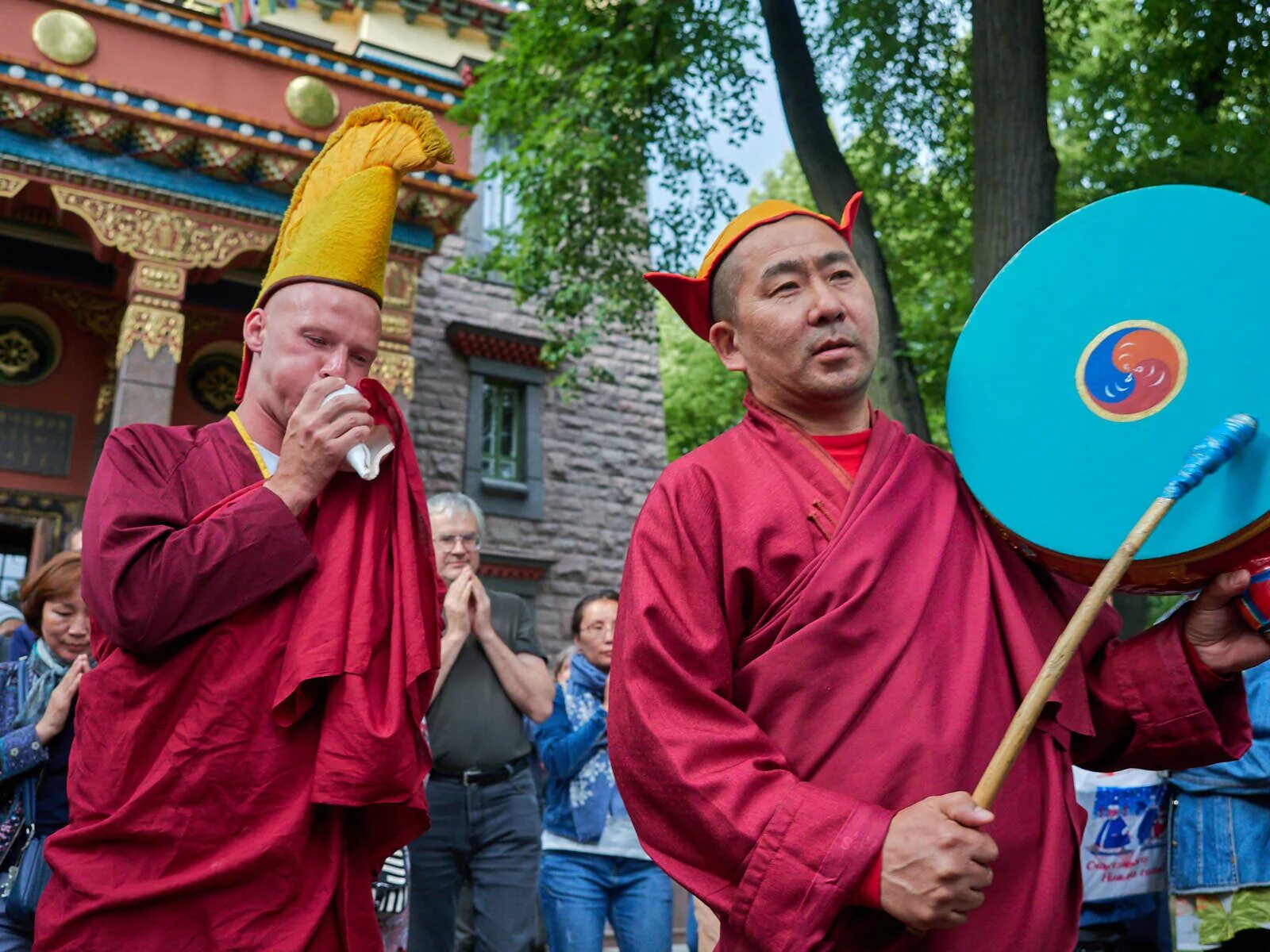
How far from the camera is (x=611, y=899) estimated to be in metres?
3.95

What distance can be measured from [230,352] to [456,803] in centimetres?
732

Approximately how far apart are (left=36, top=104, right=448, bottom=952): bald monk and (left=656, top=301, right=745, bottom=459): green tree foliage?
601 inches

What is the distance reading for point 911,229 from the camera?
10.7 meters

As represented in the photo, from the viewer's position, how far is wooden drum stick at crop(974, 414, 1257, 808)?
1.33m

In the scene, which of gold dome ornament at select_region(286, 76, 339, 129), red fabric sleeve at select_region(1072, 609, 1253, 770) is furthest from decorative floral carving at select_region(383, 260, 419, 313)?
red fabric sleeve at select_region(1072, 609, 1253, 770)

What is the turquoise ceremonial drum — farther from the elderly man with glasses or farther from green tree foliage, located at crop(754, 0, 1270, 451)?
green tree foliage, located at crop(754, 0, 1270, 451)

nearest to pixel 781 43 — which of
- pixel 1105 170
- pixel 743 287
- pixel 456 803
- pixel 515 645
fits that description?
pixel 1105 170

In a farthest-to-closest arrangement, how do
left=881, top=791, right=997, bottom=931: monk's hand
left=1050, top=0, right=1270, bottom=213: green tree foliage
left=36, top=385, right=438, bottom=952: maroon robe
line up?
left=1050, top=0, right=1270, bottom=213: green tree foliage → left=36, top=385, right=438, bottom=952: maroon robe → left=881, top=791, right=997, bottom=931: monk's hand

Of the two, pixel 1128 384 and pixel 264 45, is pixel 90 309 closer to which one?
pixel 264 45

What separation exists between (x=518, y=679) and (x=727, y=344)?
2.11m

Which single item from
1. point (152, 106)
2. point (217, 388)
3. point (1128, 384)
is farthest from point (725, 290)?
point (217, 388)

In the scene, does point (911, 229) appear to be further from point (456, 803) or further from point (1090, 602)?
point (1090, 602)

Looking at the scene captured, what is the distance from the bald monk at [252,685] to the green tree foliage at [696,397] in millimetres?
15261

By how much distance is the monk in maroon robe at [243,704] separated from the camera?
5.57ft
